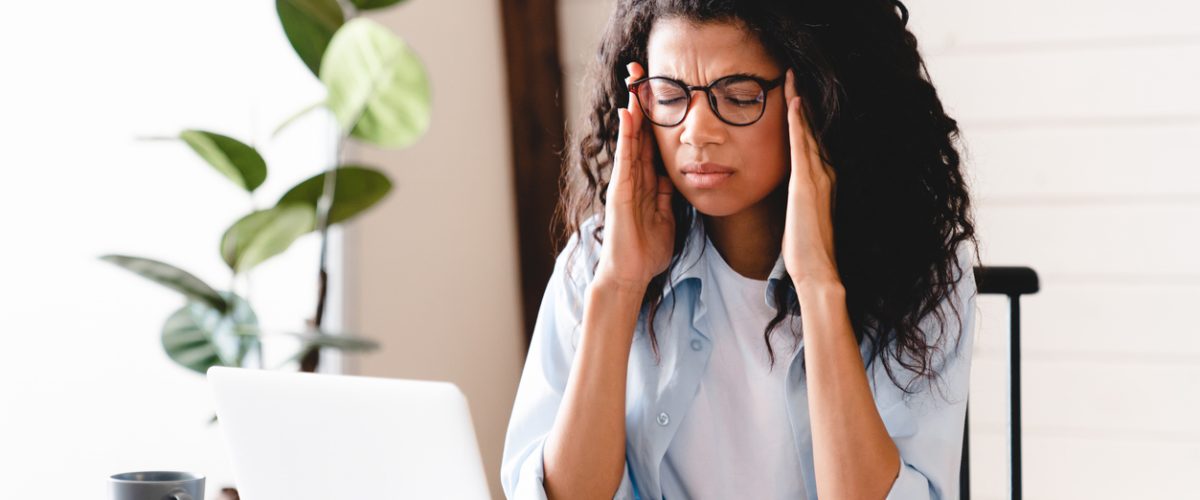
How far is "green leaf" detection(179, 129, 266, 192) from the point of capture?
182 centimetres

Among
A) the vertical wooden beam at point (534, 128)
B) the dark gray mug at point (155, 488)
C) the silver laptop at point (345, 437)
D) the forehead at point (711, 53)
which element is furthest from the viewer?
the vertical wooden beam at point (534, 128)

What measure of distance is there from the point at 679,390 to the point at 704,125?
32 cm

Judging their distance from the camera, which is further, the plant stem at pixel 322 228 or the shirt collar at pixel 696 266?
the plant stem at pixel 322 228

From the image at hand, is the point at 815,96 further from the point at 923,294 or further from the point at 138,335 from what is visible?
the point at 138,335

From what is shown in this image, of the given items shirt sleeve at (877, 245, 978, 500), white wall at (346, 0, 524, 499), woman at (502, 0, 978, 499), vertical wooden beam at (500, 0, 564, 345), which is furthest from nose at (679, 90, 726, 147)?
vertical wooden beam at (500, 0, 564, 345)

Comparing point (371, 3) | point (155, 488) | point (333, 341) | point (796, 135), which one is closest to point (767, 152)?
point (796, 135)

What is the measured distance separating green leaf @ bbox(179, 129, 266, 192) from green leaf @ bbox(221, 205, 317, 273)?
56 mm

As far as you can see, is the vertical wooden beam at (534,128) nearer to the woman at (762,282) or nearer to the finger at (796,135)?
the woman at (762,282)

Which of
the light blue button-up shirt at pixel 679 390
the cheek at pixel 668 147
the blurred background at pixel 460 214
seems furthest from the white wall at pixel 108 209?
the cheek at pixel 668 147

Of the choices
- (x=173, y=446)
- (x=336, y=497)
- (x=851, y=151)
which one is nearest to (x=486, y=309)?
(x=173, y=446)

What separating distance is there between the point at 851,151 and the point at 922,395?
0.95 ft

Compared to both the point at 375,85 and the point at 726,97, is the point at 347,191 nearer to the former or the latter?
the point at 375,85

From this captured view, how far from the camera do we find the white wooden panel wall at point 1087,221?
2455mm

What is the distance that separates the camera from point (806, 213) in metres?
1.33
